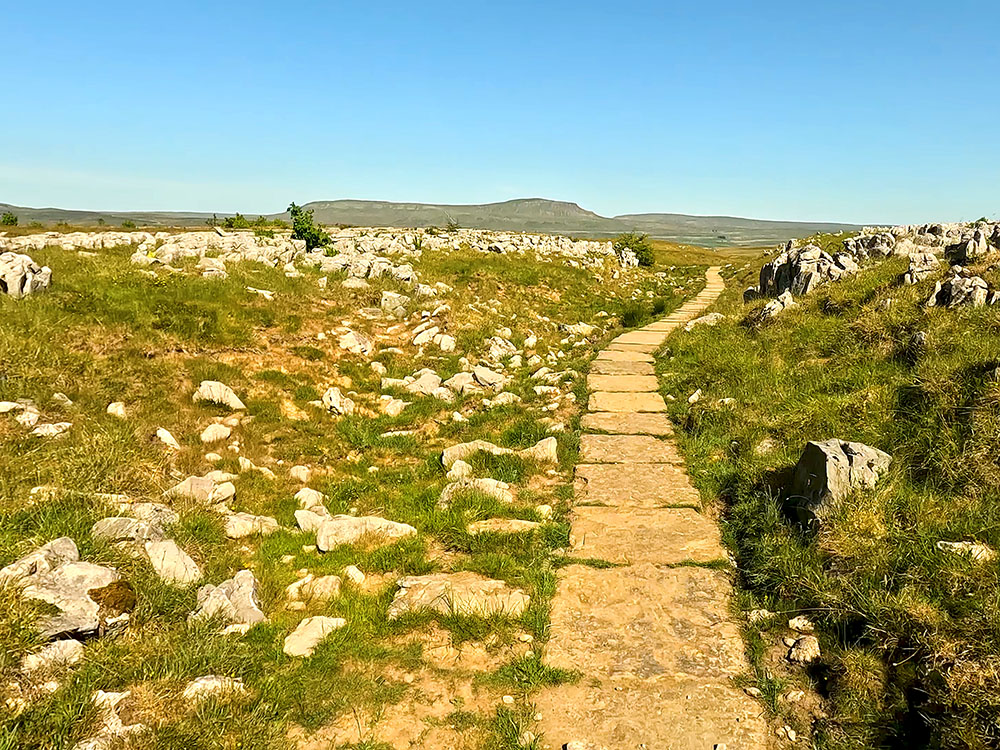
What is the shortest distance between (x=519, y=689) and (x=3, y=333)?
6561mm

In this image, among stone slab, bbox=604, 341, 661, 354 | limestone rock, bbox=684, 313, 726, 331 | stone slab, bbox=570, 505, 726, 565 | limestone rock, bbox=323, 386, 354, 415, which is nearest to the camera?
stone slab, bbox=570, 505, 726, 565

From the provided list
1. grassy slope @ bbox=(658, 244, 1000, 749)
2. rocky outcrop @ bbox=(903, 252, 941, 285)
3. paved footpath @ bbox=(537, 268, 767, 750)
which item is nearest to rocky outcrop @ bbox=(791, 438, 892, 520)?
grassy slope @ bbox=(658, 244, 1000, 749)

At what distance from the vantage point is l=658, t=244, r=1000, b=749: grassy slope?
2.77 meters

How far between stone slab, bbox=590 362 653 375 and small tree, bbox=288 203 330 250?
9.73 m

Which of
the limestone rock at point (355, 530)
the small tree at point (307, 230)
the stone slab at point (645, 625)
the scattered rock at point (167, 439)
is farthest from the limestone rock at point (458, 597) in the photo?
the small tree at point (307, 230)

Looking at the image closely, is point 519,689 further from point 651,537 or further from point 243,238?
point 243,238

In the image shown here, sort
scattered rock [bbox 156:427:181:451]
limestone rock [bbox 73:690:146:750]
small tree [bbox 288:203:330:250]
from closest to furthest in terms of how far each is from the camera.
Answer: limestone rock [bbox 73:690:146:750]
scattered rock [bbox 156:427:181:451]
small tree [bbox 288:203:330:250]

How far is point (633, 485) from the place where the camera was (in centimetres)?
552

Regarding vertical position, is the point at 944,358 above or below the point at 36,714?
above

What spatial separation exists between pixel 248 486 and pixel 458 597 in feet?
8.53

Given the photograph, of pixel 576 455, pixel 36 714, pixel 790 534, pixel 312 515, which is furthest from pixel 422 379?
pixel 36 714

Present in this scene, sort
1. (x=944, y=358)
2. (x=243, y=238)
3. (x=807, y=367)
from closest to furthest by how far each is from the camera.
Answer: (x=944, y=358) < (x=807, y=367) < (x=243, y=238)

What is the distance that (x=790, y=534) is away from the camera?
426cm

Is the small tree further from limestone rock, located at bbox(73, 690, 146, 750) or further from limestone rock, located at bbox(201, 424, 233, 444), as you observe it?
limestone rock, located at bbox(73, 690, 146, 750)
